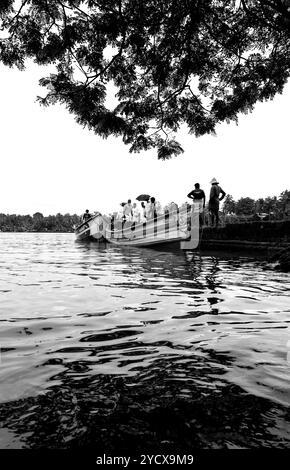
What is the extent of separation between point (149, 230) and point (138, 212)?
294 centimetres

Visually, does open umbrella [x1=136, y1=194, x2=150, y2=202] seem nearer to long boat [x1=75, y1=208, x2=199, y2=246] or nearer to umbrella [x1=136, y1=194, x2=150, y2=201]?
umbrella [x1=136, y1=194, x2=150, y2=201]

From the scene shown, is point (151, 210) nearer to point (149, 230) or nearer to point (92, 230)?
point (149, 230)

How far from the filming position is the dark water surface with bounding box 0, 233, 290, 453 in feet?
6.24

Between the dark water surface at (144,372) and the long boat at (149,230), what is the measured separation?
12.0m

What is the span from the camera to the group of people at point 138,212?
64.0 ft

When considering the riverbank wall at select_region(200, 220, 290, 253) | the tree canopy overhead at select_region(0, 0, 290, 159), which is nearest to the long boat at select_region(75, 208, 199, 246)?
the riverbank wall at select_region(200, 220, 290, 253)

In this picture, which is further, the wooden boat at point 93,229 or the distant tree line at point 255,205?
the distant tree line at point 255,205

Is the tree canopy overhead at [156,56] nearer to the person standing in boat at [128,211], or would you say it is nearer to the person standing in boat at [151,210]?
the person standing in boat at [151,210]

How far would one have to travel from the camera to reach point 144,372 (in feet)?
8.91

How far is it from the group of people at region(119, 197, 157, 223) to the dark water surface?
1398cm

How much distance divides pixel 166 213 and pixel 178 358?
585 inches

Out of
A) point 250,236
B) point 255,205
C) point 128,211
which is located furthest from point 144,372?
point 255,205

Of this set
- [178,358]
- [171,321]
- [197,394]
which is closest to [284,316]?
[171,321]

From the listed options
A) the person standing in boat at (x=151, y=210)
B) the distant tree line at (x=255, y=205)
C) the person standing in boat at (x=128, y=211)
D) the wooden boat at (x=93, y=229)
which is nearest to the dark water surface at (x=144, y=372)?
the person standing in boat at (x=151, y=210)
